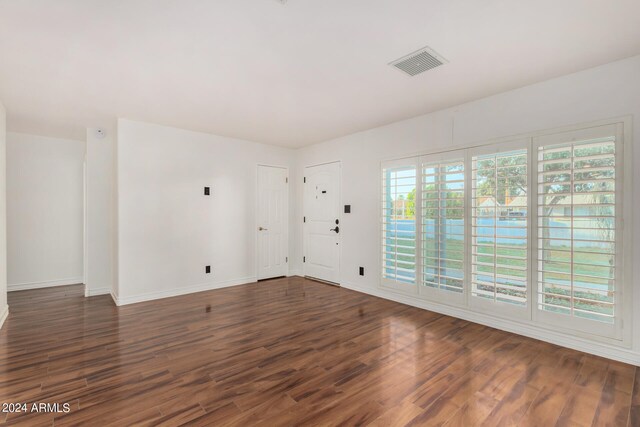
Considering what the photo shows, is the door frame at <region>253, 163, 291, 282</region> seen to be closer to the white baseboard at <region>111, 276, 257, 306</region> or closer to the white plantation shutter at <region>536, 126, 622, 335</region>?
the white baseboard at <region>111, 276, 257, 306</region>

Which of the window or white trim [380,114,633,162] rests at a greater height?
white trim [380,114,633,162]

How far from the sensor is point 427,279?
12.9ft

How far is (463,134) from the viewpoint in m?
3.57

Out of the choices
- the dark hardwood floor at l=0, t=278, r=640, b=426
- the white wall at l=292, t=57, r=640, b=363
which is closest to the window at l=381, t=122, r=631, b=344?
the white wall at l=292, t=57, r=640, b=363

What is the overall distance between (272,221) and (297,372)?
3596mm

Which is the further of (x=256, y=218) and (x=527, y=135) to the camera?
(x=256, y=218)

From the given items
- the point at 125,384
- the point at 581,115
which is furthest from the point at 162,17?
the point at 581,115

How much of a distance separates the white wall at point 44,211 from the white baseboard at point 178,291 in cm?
161

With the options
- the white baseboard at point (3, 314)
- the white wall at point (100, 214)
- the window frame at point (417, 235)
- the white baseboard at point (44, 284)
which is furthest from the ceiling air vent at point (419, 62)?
the white baseboard at point (44, 284)

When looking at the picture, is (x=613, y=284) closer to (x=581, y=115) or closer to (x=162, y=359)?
(x=581, y=115)

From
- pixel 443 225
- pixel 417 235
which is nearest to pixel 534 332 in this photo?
pixel 443 225

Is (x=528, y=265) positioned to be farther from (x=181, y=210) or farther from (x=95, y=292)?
(x=95, y=292)

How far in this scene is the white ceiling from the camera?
6.38 ft

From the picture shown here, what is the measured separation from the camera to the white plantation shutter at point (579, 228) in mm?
2594
